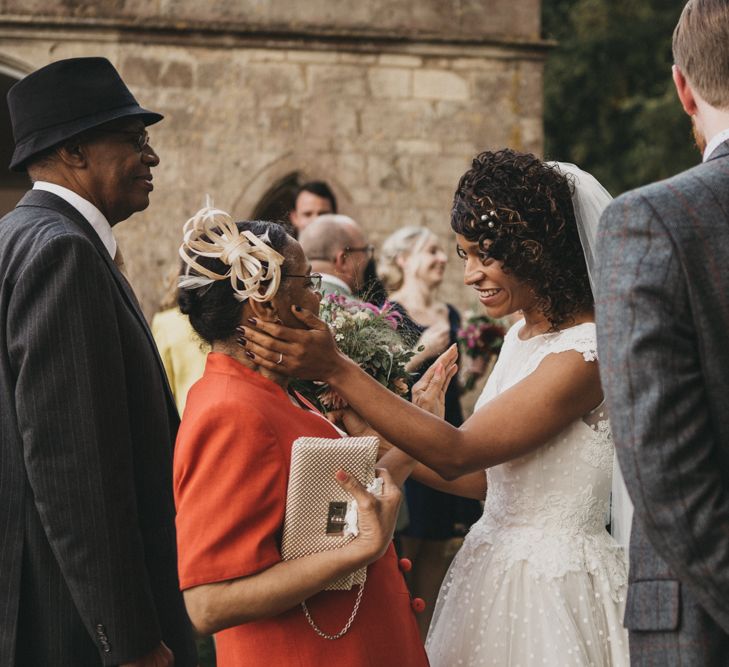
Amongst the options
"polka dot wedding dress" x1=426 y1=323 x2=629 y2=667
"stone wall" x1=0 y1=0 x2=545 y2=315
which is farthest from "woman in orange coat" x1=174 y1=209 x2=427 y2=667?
"stone wall" x1=0 y1=0 x2=545 y2=315

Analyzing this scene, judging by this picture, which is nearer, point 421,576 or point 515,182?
point 515,182

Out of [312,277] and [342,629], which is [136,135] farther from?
[342,629]

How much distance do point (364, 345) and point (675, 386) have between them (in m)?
1.36

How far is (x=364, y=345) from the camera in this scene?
10.6ft

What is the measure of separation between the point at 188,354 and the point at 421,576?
6.41 ft

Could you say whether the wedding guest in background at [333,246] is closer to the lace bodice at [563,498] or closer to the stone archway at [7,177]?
the lace bodice at [563,498]

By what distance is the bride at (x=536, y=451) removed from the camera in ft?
10.0

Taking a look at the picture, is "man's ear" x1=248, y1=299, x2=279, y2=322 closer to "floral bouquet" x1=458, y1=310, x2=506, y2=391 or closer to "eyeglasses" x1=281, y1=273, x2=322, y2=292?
"eyeglasses" x1=281, y1=273, x2=322, y2=292

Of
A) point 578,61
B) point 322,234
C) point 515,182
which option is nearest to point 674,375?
point 515,182

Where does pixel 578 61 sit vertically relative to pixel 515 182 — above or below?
above

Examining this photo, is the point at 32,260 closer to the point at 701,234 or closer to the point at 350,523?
the point at 350,523

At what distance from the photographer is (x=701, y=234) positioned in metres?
2.05

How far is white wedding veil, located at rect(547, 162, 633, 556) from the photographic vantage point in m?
3.22

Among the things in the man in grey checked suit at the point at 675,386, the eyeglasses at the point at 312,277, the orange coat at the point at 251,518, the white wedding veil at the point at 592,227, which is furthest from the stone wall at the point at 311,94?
the man in grey checked suit at the point at 675,386
